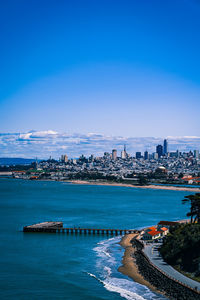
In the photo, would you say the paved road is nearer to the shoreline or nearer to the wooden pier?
the shoreline

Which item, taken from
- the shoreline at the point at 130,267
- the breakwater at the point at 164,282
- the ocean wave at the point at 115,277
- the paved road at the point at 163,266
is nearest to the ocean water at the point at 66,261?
the ocean wave at the point at 115,277

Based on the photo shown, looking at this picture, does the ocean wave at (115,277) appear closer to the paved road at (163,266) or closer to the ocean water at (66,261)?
the ocean water at (66,261)

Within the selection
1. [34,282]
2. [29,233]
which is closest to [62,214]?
[29,233]

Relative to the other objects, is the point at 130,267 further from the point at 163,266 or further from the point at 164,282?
the point at 164,282

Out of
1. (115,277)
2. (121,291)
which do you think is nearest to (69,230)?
(115,277)

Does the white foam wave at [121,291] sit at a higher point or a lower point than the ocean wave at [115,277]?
lower

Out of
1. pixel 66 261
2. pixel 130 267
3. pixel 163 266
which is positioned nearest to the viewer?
pixel 163 266

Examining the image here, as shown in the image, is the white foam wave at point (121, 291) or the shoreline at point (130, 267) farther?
the shoreline at point (130, 267)
